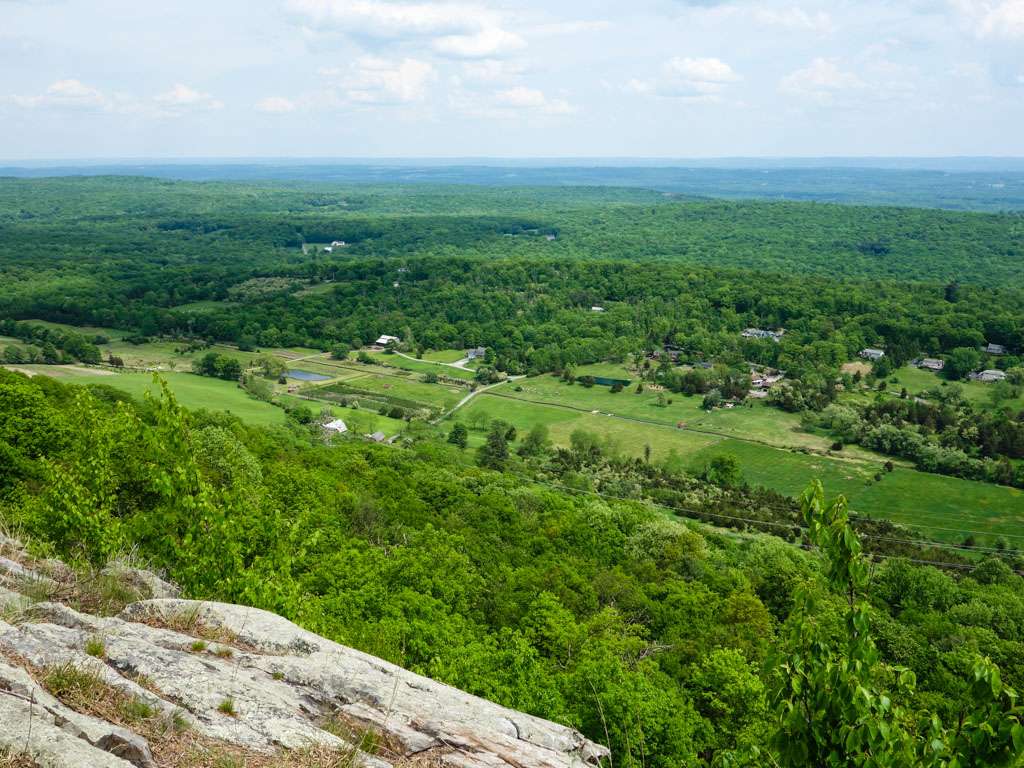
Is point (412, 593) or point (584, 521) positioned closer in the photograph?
point (412, 593)

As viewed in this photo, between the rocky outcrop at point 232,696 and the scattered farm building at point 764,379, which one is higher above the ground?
the rocky outcrop at point 232,696

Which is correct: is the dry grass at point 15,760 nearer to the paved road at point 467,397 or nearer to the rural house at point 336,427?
the rural house at point 336,427

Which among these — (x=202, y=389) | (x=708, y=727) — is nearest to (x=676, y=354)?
(x=202, y=389)

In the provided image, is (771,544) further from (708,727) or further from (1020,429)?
(1020,429)

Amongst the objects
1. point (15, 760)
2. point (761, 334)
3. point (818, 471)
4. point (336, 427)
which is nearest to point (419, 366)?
point (336, 427)

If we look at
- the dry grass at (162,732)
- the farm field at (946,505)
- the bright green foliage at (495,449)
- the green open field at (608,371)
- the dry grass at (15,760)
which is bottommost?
the farm field at (946,505)

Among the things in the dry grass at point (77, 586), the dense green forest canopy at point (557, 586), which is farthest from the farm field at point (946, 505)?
the dry grass at point (77, 586)
